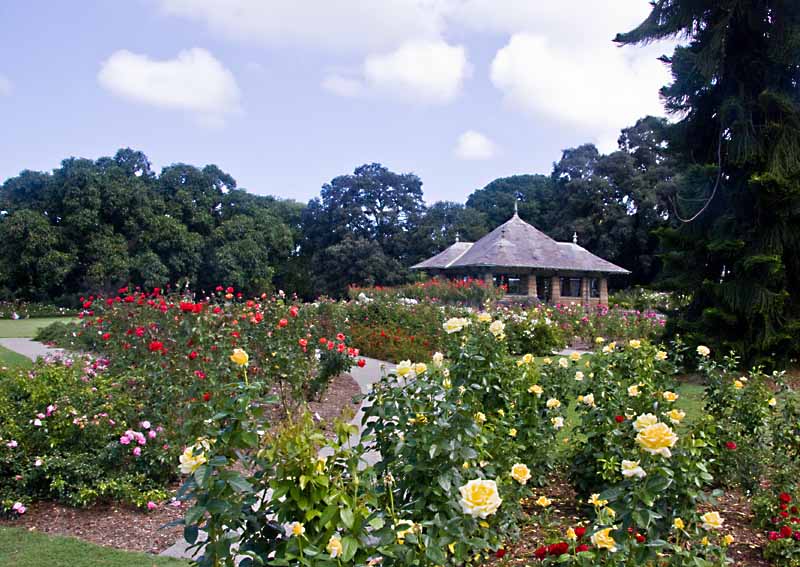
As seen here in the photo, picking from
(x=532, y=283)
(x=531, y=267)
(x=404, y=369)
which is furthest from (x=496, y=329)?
(x=532, y=283)

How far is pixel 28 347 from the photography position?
13602mm

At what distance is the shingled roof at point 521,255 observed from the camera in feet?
85.0

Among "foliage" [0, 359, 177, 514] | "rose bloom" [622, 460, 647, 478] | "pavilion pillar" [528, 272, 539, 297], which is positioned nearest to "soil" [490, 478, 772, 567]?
"rose bloom" [622, 460, 647, 478]

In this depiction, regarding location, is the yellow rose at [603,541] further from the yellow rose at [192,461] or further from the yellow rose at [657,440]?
the yellow rose at [192,461]

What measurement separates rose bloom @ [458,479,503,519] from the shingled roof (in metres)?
23.5

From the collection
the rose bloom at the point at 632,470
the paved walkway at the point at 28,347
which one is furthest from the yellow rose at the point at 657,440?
the paved walkway at the point at 28,347

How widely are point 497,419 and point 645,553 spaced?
1569mm

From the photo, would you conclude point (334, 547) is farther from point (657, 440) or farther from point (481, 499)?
point (657, 440)

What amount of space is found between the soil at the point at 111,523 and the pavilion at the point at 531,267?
2182cm

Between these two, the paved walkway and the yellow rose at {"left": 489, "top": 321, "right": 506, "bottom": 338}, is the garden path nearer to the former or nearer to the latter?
the yellow rose at {"left": 489, "top": 321, "right": 506, "bottom": 338}

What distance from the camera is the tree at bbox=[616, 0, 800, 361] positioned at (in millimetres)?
8977

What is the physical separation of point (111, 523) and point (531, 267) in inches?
922

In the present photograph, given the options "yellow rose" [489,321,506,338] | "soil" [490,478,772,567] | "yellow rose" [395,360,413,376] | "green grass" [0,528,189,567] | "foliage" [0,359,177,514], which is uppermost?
"yellow rose" [489,321,506,338]

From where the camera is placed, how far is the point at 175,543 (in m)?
3.70
